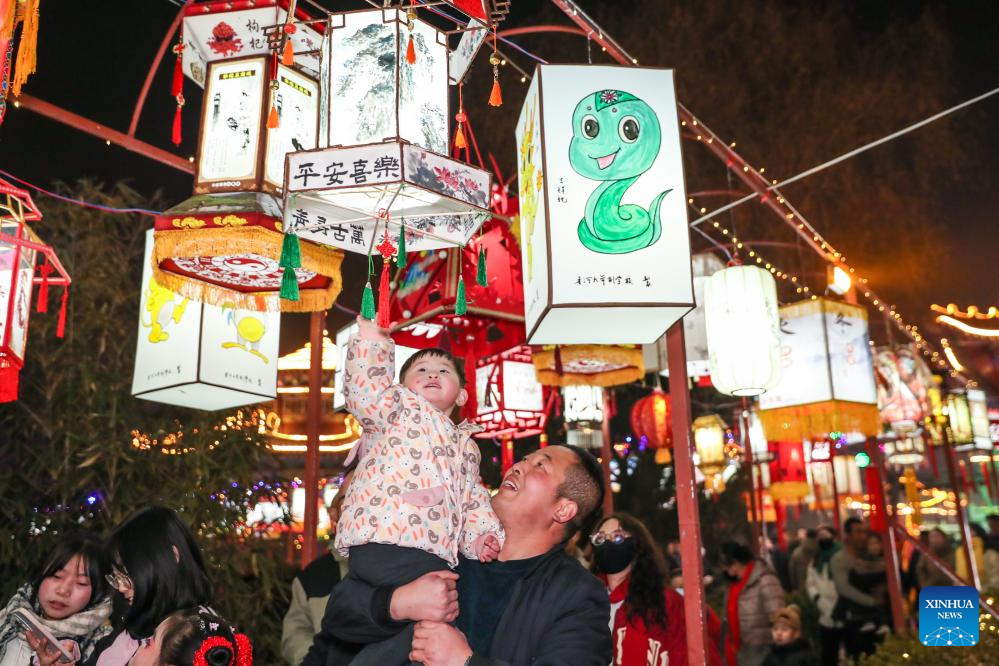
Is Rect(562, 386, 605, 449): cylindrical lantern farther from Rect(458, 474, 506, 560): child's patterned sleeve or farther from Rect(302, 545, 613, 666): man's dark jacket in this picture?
Rect(302, 545, 613, 666): man's dark jacket

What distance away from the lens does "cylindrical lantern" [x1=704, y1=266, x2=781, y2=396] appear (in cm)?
644

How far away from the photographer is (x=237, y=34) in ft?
16.1

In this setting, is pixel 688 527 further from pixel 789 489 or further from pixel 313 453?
pixel 789 489

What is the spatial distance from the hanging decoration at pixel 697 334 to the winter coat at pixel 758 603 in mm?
1824

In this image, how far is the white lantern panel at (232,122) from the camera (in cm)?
469

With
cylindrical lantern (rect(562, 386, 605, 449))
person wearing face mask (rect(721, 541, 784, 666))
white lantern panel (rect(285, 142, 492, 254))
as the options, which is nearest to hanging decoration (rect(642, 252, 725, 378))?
cylindrical lantern (rect(562, 386, 605, 449))

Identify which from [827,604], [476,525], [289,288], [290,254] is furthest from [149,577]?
[827,604]

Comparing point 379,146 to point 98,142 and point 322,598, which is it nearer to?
point 322,598

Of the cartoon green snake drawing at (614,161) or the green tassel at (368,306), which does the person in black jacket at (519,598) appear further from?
the cartoon green snake drawing at (614,161)

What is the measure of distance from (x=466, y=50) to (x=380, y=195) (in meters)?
1.01

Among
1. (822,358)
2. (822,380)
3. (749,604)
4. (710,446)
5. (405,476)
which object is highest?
(822,358)

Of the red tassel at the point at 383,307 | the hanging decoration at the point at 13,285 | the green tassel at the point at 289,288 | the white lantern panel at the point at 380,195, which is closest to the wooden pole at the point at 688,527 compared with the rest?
the white lantern panel at the point at 380,195

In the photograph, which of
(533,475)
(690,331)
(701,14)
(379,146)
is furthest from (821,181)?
(533,475)

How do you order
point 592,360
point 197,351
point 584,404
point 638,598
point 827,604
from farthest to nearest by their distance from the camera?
point 584,404 → point 827,604 → point 592,360 → point 197,351 → point 638,598
